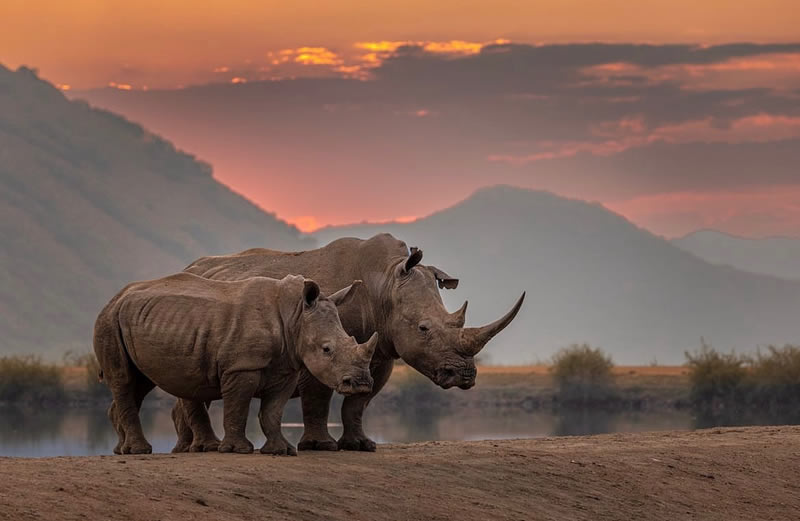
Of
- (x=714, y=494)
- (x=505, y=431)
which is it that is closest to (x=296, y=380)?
(x=714, y=494)

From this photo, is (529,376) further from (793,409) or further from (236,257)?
(236,257)

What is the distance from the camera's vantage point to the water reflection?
35875 mm

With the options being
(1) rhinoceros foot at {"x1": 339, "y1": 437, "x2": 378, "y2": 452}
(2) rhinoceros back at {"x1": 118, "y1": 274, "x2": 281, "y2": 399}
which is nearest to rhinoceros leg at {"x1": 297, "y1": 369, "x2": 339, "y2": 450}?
(1) rhinoceros foot at {"x1": 339, "y1": 437, "x2": 378, "y2": 452}

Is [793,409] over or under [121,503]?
over

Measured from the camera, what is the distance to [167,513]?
13.0m

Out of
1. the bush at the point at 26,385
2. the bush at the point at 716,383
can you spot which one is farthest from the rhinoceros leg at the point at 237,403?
the bush at the point at 26,385

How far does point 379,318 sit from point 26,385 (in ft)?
115

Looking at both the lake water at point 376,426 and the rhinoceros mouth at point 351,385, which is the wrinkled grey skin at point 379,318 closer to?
the rhinoceros mouth at point 351,385

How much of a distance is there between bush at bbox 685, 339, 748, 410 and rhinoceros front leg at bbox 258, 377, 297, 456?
112 ft

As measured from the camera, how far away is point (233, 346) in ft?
53.0

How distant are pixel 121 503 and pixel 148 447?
3.83 m

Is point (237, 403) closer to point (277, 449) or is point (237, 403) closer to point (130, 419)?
point (277, 449)

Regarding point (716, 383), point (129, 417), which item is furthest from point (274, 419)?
point (716, 383)

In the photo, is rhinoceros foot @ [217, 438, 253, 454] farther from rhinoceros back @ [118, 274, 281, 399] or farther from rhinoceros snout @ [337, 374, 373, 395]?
rhinoceros snout @ [337, 374, 373, 395]
